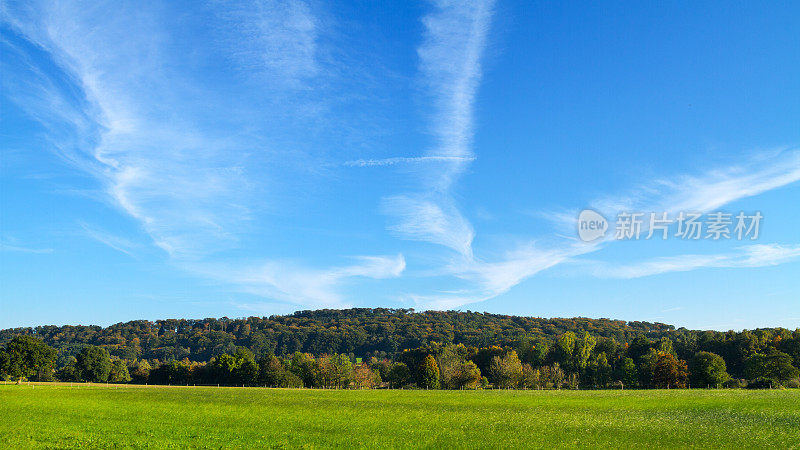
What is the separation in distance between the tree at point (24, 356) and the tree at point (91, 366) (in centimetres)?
2216

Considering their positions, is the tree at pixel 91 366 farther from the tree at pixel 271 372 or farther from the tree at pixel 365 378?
the tree at pixel 365 378

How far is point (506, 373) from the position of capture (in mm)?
146000

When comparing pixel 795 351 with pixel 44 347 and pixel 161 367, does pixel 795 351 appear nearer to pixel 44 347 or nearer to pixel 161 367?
pixel 161 367

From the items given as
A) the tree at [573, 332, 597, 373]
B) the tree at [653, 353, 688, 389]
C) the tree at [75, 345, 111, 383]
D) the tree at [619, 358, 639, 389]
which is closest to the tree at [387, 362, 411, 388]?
the tree at [573, 332, 597, 373]

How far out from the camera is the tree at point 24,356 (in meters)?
130

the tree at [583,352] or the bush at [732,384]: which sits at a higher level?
the tree at [583,352]

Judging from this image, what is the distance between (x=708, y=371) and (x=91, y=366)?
17281 cm

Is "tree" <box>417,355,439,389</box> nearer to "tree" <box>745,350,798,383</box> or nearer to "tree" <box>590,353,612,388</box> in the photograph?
"tree" <box>590,353,612,388</box>

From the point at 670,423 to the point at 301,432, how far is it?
30.8m

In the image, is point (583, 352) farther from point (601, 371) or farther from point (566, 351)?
point (601, 371)

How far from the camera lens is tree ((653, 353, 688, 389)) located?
5182 inches

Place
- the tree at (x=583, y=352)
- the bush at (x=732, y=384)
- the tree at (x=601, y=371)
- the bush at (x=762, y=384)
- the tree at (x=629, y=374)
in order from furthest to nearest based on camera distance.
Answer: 1. the tree at (x=583, y=352)
2. the tree at (x=601, y=371)
3. the tree at (x=629, y=374)
4. the bush at (x=732, y=384)
5. the bush at (x=762, y=384)

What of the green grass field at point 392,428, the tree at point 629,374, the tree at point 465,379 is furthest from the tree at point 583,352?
the green grass field at point 392,428

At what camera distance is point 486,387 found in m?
154
